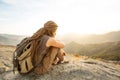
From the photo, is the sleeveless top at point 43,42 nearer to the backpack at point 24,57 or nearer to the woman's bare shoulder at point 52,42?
the woman's bare shoulder at point 52,42

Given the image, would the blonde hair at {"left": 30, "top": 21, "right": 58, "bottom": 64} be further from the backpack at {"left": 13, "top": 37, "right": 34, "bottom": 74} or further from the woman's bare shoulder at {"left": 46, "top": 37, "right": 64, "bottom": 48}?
the woman's bare shoulder at {"left": 46, "top": 37, "right": 64, "bottom": 48}

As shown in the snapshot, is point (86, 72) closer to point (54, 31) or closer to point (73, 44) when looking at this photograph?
point (54, 31)

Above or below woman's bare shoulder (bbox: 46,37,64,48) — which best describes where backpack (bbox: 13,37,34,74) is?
below

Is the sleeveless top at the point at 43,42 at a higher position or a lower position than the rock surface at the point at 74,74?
higher

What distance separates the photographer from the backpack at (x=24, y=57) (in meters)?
7.52

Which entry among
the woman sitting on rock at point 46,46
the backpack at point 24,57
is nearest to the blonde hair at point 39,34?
the woman sitting on rock at point 46,46

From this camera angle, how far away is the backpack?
7.52 metres

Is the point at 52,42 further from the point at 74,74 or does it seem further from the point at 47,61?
the point at 74,74

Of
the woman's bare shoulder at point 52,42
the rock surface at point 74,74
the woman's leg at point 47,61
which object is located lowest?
the rock surface at point 74,74

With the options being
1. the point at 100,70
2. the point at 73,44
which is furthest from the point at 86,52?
the point at 100,70

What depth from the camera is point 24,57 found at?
24.9 ft

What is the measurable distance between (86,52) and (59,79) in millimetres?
148295

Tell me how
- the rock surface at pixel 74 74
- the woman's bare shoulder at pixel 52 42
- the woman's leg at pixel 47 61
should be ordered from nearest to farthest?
1. the woman's bare shoulder at pixel 52 42
2. the woman's leg at pixel 47 61
3. the rock surface at pixel 74 74

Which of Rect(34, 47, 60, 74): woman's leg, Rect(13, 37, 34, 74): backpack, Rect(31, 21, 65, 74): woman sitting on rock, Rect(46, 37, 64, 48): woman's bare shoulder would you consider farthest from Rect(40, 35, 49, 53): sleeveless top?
Rect(13, 37, 34, 74): backpack
